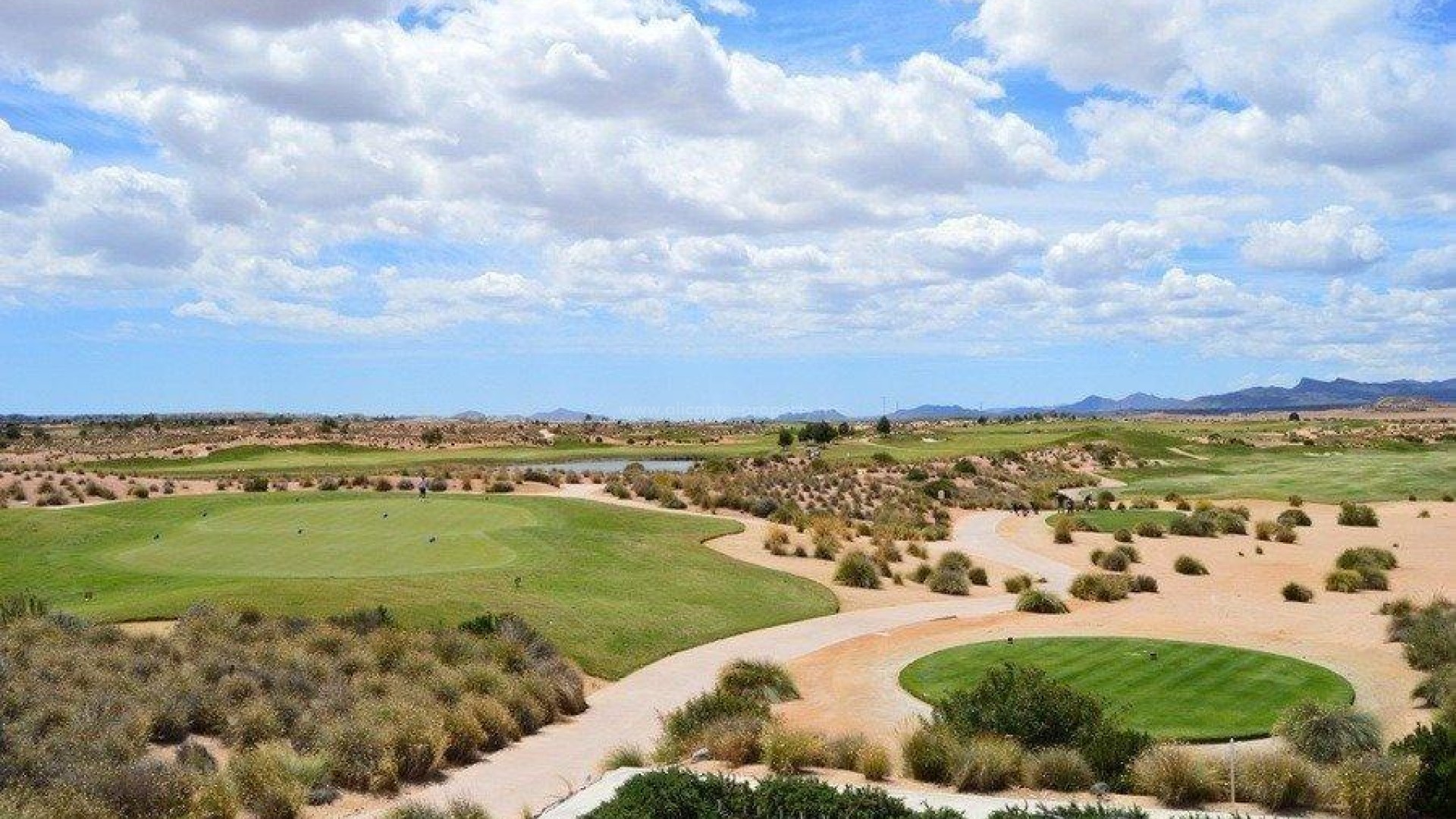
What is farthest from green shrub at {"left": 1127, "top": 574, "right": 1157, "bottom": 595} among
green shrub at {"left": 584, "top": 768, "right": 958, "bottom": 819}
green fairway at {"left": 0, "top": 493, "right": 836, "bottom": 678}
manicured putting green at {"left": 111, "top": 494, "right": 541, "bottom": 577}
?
green shrub at {"left": 584, "top": 768, "right": 958, "bottom": 819}

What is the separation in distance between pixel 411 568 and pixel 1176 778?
2012 cm

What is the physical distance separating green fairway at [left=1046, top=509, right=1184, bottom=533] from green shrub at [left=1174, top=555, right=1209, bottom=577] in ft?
30.5

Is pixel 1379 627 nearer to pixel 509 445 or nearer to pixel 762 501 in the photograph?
pixel 762 501

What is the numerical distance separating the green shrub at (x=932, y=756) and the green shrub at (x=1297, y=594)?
20771mm

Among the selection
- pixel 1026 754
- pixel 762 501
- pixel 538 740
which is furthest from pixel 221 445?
pixel 1026 754

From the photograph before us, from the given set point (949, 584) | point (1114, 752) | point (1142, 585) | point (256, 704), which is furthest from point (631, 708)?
point (1142, 585)

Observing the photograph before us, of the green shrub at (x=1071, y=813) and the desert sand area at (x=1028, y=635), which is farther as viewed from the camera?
the desert sand area at (x=1028, y=635)

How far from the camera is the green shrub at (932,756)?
46.3 ft

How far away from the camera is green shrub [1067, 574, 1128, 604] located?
32031 millimetres

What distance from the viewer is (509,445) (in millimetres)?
97750

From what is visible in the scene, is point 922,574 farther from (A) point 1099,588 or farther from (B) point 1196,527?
(B) point 1196,527

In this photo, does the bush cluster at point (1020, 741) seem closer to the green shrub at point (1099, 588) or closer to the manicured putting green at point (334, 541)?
the manicured putting green at point (334, 541)

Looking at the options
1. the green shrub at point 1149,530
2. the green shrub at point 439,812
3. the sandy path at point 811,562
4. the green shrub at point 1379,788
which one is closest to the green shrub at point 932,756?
the green shrub at point 1379,788

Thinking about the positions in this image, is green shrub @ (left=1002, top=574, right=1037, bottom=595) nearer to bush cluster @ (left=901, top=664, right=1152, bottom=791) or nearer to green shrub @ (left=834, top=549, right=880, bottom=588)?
green shrub @ (left=834, top=549, right=880, bottom=588)
